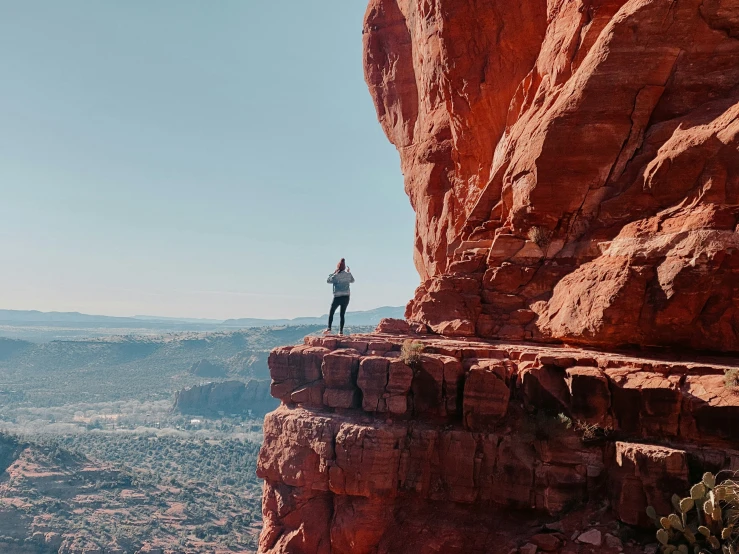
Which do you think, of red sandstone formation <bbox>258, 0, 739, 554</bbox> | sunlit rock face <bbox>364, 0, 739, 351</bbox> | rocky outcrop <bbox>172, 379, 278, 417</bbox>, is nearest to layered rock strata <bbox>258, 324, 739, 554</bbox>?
red sandstone formation <bbox>258, 0, 739, 554</bbox>

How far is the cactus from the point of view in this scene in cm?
1362

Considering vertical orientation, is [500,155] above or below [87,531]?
above

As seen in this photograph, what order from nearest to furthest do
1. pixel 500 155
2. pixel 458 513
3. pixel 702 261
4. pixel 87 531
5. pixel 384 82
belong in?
pixel 702 261
pixel 458 513
pixel 500 155
pixel 384 82
pixel 87 531

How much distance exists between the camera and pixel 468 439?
697 inches

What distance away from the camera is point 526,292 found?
2075cm

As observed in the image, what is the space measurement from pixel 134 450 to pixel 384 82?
112849mm

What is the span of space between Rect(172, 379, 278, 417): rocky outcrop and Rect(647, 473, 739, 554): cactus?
16886cm

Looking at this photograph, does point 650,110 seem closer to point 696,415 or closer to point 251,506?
point 696,415

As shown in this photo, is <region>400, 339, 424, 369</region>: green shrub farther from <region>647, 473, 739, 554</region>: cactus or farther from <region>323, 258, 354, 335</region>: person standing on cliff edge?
<region>647, 473, 739, 554</region>: cactus

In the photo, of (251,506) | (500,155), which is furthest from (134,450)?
(500,155)

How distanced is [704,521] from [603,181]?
9.25 meters

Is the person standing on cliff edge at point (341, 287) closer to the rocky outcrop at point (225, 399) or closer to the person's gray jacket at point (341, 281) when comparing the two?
the person's gray jacket at point (341, 281)

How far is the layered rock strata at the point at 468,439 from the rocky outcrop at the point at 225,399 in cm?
16257

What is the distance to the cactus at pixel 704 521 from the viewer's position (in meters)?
13.6
